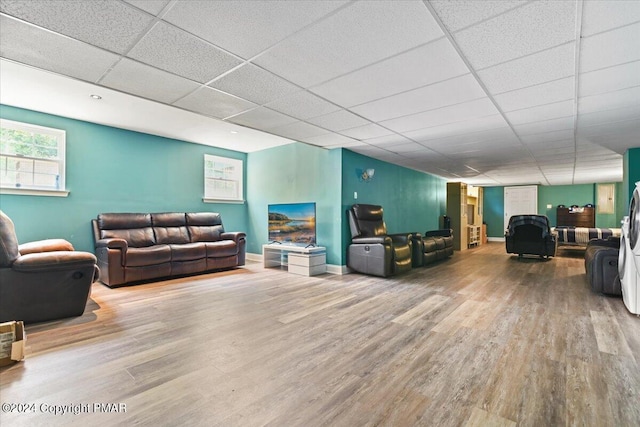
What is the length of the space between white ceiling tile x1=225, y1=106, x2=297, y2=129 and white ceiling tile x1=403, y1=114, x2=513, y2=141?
184 centimetres

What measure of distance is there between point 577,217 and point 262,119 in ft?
40.8

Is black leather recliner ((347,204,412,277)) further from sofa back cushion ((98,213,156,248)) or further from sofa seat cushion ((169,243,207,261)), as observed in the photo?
sofa back cushion ((98,213,156,248))

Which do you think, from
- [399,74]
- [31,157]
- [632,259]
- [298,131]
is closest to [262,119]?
[298,131]

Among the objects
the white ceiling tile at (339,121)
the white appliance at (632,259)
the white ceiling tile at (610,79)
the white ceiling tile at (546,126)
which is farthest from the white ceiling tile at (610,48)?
the white ceiling tile at (339,121)

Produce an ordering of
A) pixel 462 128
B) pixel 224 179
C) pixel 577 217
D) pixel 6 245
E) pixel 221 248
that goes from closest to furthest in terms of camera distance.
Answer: pixel 6 245 < pixel 462 128 < pixel 221 248 < pixel 224 179 < pixel 577 217

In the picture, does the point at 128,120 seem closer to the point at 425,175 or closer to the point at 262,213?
the point at 262,213

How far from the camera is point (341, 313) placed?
314cm

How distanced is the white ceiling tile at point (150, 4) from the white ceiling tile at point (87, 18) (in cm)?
5

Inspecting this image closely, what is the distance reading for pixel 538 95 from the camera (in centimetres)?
292

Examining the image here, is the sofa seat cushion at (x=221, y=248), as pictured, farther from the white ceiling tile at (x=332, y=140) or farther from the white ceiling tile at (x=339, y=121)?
the white ceiling tile at (x=339, y=121)

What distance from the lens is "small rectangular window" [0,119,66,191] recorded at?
4.20 m

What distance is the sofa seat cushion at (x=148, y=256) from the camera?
14.5 ft

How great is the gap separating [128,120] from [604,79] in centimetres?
594

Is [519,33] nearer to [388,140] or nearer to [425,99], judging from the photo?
[425,99]
